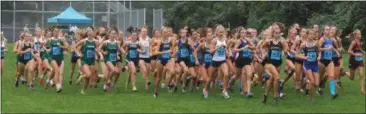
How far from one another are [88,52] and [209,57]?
3301mm

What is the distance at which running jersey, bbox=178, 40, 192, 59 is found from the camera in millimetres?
19141

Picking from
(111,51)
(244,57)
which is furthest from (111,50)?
(244,57)

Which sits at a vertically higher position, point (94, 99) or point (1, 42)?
point (1, 42)

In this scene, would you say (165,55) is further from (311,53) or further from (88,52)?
(311,53)

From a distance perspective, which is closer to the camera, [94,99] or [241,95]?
[94,99]

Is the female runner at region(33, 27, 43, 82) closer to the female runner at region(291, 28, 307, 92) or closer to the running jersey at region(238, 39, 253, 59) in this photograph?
the running jersey at region(238, 39, 253, 59)

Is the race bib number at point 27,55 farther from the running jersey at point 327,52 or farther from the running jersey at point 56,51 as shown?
the running jersey at point 327,52

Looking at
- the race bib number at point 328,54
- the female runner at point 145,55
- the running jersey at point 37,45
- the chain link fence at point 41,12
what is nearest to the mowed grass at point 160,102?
the female runner at point 145,55

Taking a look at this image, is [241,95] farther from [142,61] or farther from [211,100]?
[142,61]

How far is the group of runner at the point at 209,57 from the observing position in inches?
674

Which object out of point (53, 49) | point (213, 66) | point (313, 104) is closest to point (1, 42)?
point (53, 49)

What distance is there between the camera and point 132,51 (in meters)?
20.3

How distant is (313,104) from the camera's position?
53.7ft

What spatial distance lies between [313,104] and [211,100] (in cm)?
252
